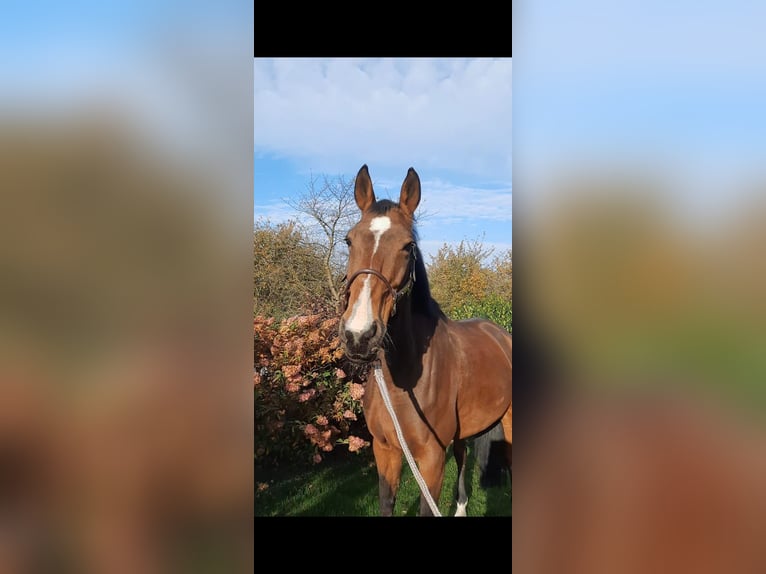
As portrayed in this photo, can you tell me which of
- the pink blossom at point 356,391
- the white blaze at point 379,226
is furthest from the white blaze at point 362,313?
the pink blossom at point 356,391

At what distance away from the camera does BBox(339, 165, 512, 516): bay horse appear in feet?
6.66

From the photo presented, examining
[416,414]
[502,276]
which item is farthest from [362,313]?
[502,276]

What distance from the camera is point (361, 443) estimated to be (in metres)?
4.14

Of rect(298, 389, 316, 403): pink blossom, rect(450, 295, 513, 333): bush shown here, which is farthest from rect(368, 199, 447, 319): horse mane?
rect(450, 295, 513, 333): bush

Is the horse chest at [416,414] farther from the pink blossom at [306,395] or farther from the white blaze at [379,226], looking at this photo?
the pink blossom at [306,395]

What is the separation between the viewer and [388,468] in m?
2.63

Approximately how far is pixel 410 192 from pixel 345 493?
9.68ft

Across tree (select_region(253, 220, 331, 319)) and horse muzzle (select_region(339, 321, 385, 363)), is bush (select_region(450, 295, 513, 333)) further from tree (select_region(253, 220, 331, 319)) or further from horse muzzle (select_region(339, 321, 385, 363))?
horse muzzle (select_region(339, 321, 385, 363))

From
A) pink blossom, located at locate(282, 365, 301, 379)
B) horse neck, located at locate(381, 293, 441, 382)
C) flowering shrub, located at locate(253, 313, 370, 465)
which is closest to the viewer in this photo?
horse neck, located at locate(381, 293, 441, 382)

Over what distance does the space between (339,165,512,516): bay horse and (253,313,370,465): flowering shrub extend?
1.48 meters

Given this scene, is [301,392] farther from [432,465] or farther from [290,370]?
[432,465]

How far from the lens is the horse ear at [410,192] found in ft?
7.89
